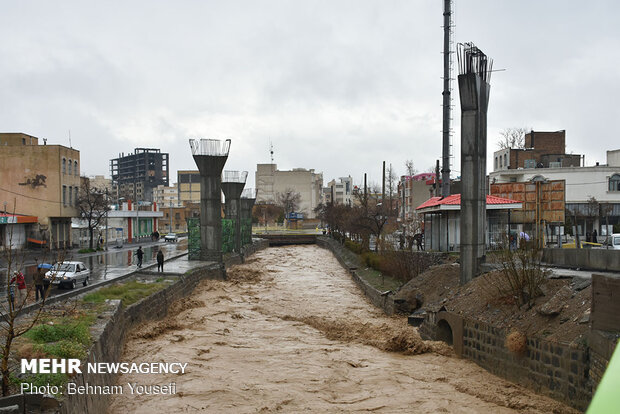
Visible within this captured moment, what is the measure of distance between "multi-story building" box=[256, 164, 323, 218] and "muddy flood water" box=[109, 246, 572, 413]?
12297 cm

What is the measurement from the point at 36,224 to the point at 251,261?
1880cm

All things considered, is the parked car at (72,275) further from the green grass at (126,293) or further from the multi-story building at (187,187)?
the multi-story building at (187,187)

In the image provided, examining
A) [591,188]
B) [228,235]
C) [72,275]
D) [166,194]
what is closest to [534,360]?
[72,275]

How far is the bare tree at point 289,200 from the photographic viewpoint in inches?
4899

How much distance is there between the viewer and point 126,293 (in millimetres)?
19609

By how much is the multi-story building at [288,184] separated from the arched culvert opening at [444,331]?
12834 cm

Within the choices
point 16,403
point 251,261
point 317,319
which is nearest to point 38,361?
point 16,403

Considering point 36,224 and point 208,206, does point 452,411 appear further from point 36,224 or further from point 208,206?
point 36,224

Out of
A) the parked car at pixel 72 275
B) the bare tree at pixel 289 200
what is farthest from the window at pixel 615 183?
the bare tree at pixel 289 200

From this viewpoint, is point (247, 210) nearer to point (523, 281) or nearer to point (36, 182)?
point (36, 182)

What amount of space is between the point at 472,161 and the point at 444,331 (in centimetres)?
604

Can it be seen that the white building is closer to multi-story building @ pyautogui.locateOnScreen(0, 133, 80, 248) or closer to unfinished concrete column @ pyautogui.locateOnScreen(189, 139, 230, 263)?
unfinished concrete column @ pyautogui.locateOnScreen(189, 139, 230, 263)

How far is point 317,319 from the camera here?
21344mm

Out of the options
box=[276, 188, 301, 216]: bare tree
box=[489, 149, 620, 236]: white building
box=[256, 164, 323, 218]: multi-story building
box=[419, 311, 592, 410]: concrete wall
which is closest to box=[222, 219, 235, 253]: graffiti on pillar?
box=[489, 149, 620, 236]: white building
